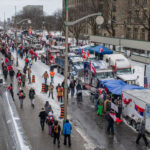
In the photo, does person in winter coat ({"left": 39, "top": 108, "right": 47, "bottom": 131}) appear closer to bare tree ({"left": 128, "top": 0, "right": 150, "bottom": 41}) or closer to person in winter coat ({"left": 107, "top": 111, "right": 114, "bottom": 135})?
person in winter coat ({"left": 107, "top": 111, "right": 114, "bottom": 135})

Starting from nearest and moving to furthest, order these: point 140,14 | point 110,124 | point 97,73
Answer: point 110,124, point 97,73, point 140,14

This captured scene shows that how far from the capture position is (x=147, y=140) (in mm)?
14469

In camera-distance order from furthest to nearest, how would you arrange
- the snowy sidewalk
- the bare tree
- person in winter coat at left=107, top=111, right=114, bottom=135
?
the bare tree
person in winter coat at left=107, top=111, right=114, bottom=135
the snowy sidewalk

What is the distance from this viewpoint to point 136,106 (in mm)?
15578

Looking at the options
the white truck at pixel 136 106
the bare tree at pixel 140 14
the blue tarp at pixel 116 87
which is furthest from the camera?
the bare tree at pixel 140 14

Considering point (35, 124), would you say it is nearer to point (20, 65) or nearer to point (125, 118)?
point (125, 118)

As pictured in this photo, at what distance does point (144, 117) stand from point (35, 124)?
6137mm

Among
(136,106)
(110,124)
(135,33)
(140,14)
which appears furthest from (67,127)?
(135,33)

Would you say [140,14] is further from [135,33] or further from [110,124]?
[110,124]

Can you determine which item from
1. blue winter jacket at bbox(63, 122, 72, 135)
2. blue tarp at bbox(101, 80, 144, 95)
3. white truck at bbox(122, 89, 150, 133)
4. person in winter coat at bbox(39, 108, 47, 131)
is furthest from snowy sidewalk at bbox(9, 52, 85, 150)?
blue tarp at bbox(101, 80, 144, 95)

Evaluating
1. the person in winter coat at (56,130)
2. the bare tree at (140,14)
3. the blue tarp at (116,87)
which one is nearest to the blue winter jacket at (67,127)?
the person in winter coat at (56,130)

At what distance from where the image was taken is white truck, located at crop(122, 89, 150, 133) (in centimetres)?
1470

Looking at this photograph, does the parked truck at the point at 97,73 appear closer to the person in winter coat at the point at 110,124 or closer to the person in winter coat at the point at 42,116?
the person in winter coat at the point at 110,124

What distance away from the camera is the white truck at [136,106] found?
1470cm
